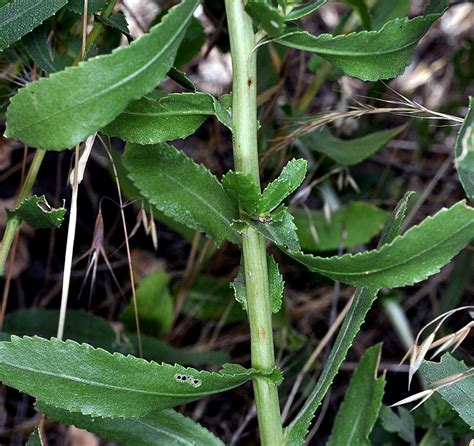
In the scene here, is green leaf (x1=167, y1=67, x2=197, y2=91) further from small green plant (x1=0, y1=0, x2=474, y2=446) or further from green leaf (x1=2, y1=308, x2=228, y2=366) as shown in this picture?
green leaf (x1=2, y1=308, x2=228, y2=366)

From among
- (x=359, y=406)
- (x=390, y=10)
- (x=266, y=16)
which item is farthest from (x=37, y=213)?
(x=390, y=10)

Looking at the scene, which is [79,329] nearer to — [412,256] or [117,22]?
[117,22]

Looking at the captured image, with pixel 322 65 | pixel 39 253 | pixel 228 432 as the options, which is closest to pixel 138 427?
pixel 228 432

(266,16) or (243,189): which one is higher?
(266,16)

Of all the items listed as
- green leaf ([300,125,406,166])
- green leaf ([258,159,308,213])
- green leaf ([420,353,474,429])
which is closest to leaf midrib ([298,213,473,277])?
green leaf ([258,159,308,213])

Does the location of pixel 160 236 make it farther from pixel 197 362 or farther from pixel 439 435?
pixel 439 435

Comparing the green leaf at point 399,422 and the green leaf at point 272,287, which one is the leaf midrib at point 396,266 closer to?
the green leaf at point 272,287
